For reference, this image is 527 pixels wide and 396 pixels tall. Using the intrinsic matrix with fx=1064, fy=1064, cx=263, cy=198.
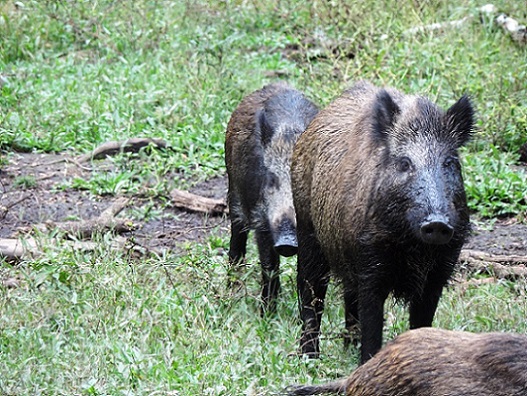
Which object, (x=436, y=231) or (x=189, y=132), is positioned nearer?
(x=436, y=231)

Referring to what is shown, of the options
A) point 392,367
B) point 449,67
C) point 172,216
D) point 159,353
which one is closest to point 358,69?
point 449,67

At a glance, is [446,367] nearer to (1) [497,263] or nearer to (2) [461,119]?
(2) [461,119]

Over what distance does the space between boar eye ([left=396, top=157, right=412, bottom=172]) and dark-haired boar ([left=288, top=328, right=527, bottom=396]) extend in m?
1.01

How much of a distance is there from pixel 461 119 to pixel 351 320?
1.37 meters

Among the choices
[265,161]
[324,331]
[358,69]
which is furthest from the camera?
[358,69]

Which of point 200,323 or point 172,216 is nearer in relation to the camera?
point 200,323

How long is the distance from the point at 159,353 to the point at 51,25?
7.01 meters

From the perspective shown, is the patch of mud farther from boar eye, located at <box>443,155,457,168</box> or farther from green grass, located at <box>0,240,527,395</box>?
boar eye, located at <box>443,155,457,168</box>

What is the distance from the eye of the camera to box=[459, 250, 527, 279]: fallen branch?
6886 mm

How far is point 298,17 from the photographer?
1209cm

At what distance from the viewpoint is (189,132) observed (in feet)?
31.0

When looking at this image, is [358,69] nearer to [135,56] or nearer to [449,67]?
[449,67]

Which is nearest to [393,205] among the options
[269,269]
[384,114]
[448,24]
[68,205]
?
[384,114]

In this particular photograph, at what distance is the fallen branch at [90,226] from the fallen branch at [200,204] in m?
0.58
